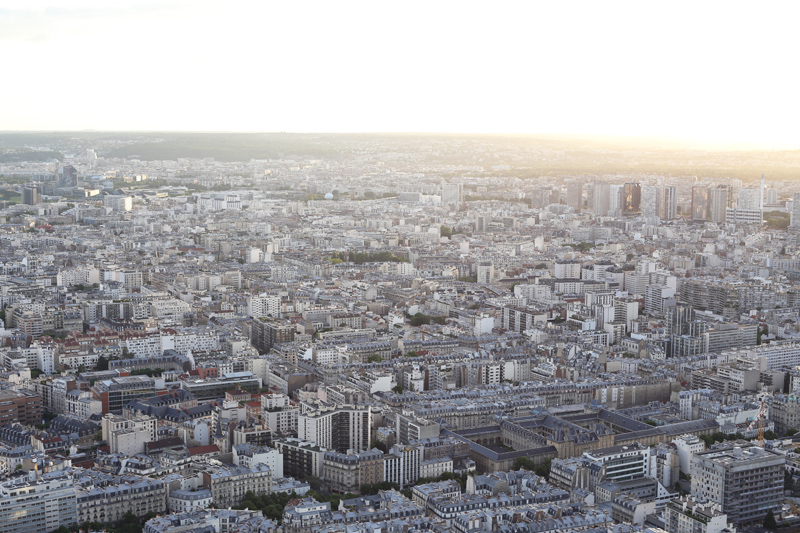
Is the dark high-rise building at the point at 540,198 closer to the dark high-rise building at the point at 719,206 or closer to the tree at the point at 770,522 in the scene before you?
the dark high-rise building at the point at 719,206

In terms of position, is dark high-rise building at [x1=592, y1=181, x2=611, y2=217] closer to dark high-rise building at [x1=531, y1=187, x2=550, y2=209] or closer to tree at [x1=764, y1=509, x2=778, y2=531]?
dark high-rise building at [x1=531, y1=187, x2=550, y2=209]

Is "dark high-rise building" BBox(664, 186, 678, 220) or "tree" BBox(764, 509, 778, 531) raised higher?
"dark high-rise building" BBox(664, 186, 678, 220)

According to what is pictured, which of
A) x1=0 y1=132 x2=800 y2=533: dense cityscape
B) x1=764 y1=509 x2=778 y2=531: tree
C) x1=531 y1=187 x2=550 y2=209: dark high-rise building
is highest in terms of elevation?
x1=531 y1=187 x2=550 y2=209: dark high-rise building

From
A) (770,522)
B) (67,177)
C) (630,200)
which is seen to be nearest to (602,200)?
(630,200)

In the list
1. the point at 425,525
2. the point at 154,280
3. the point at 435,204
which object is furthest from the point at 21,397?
the point at 435,204

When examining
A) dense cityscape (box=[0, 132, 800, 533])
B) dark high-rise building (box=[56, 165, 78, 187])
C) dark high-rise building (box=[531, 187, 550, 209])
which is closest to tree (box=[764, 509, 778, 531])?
dense cityscape (box=[0, 132, 800, 533])

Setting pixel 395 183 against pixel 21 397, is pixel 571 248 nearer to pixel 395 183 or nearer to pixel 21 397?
pixel 21 397
